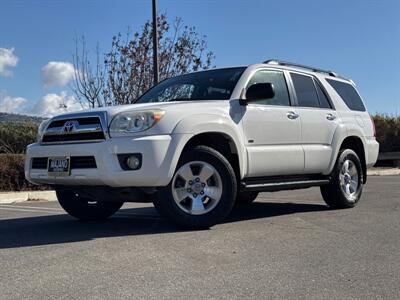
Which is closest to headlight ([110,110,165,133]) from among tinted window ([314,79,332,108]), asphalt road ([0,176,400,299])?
asphalt road ([0,176,400,299])

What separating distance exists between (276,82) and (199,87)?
3.41ft

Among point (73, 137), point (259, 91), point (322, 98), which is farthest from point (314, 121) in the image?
A: point (73, 137)

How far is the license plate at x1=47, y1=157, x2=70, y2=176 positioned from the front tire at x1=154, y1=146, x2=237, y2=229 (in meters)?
0.99

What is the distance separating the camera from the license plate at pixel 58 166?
587 centimetres

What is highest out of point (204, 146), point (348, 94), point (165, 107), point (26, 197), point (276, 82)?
point (276, 82)

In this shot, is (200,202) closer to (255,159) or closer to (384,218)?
(255,159)

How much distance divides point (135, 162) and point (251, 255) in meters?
1.49

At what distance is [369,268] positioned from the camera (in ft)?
14.7

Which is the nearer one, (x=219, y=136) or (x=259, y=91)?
(x=219, y=136)

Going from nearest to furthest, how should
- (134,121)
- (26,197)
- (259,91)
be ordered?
(134,121), (259,91), (26,197)

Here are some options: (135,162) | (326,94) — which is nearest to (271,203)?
(326,94)

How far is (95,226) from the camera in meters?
6.60

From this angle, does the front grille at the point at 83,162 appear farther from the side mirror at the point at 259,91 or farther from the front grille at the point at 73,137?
the side mirror at the point at 259,91

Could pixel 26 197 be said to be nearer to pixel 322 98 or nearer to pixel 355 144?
pixel 322 98
